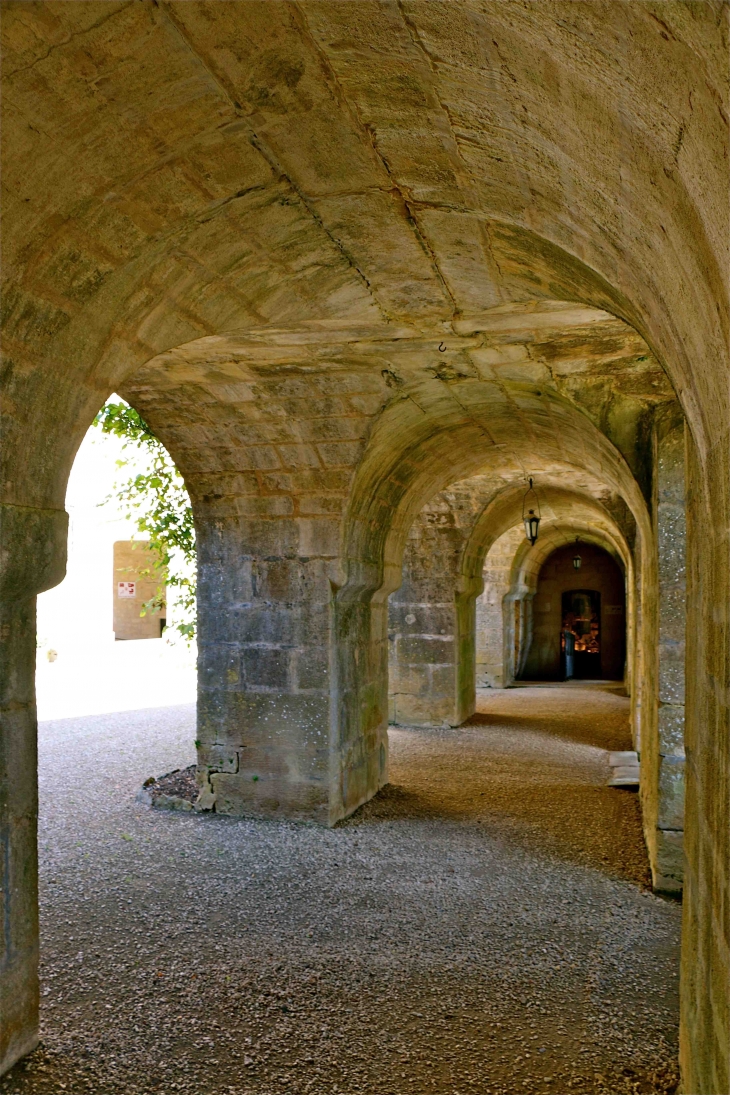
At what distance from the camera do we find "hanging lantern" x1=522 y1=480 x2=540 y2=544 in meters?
9.77

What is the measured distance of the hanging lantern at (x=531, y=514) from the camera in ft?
32.1

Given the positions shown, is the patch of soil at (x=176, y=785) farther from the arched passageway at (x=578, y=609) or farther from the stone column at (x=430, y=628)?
the arched passageway at (x=578, y=609)

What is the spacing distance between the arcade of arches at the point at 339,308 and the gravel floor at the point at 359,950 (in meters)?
0.41

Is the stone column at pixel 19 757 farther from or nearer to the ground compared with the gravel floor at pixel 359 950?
farther from the ground

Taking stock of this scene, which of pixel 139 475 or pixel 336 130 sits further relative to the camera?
pixel 139 475

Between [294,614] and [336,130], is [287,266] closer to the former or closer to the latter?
[336,130]

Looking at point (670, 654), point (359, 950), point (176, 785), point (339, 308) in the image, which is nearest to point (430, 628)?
point (176, 785)

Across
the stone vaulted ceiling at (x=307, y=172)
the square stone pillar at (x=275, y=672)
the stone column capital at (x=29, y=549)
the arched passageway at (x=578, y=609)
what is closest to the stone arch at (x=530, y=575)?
the arched passageway at (x=578, y=609)

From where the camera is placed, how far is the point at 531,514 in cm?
978

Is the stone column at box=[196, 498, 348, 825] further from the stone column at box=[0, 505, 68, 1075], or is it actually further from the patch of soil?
the stone column at box=[0, 505, 68, 1075]

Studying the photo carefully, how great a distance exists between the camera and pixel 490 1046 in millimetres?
3113

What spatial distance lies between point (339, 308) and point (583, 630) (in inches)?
700

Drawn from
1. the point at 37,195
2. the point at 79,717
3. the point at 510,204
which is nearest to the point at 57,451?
the point at 37,195

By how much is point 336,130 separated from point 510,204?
558 mm
